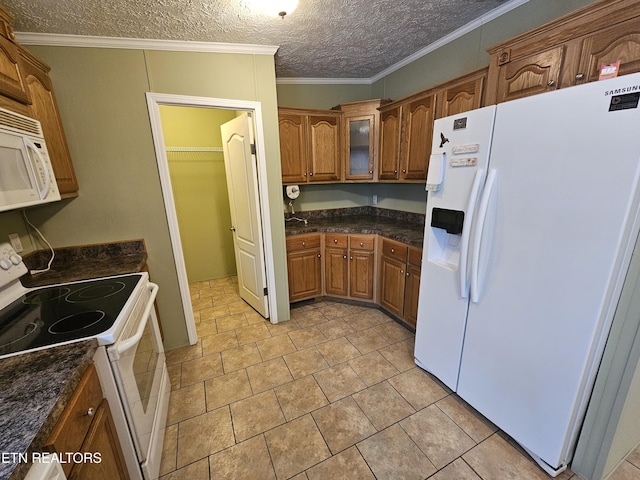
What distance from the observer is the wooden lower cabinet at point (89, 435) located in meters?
0.72

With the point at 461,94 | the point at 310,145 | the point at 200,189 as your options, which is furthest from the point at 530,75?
the point at 200,189

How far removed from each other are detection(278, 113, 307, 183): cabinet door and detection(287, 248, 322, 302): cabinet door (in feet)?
2.79

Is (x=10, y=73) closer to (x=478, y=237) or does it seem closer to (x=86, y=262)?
(x=86, y=262)

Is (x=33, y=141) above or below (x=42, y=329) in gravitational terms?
above

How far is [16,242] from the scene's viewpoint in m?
1.70

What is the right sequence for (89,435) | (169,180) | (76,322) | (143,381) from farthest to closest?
(169,180) < (143,381) < (76,322) < (89,435)

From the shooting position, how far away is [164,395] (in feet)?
5.52

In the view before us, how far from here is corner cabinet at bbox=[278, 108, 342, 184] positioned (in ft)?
9.43

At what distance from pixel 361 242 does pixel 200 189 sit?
233 centimetres

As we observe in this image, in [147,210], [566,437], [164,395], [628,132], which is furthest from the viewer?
[147,210]

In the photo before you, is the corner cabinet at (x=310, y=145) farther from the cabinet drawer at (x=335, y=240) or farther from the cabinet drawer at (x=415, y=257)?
the cabinet drawer at (x=415, y=257)

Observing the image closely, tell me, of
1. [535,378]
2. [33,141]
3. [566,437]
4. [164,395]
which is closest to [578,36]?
[535,378]

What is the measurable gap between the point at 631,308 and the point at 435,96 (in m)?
1.89

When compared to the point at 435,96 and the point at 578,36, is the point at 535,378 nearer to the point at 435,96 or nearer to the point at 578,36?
the point at 578,36
